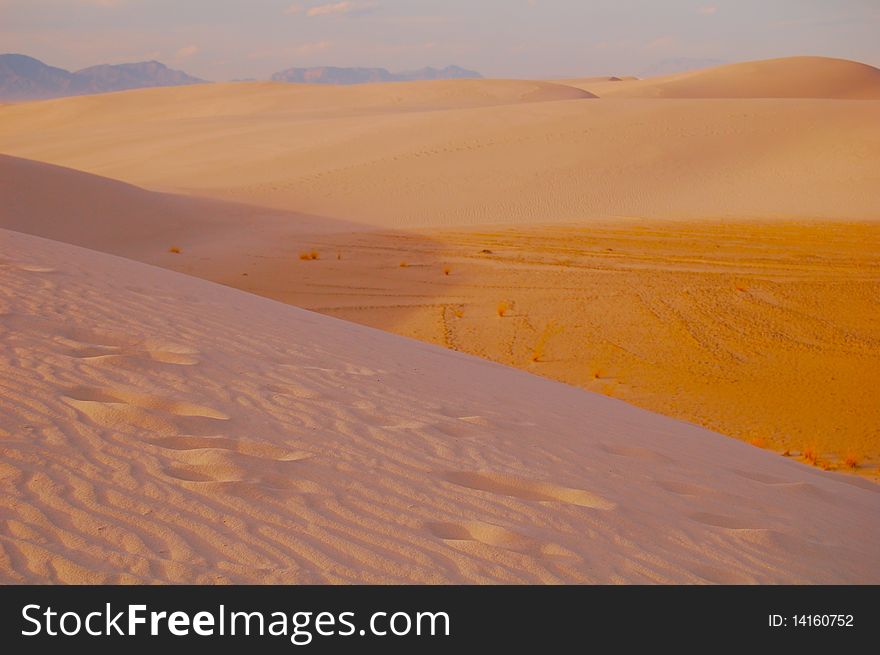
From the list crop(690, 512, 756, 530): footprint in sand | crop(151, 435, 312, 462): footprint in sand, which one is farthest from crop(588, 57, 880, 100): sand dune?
crop(151, 435, 312, 462): footprint in sand

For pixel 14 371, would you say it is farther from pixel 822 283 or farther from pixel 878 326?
pixel 822 283

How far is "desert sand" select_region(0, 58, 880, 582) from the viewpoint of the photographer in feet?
12.1

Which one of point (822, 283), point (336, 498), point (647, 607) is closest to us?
point (647, 607)

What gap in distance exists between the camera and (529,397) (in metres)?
6.64

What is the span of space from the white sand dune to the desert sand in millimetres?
18

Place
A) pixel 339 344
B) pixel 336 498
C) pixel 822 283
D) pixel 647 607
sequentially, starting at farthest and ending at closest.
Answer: pixel 822 283 → pixel 339 344 → pixel 336 498 → pixel 647 607

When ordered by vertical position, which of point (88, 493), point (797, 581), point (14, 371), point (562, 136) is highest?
point (562, 136)

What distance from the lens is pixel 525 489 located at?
14.7ft

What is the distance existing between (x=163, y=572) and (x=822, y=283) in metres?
13.1

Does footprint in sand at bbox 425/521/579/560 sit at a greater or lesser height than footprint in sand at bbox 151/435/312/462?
lesser

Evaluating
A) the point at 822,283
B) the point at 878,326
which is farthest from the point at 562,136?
the point at 878,326

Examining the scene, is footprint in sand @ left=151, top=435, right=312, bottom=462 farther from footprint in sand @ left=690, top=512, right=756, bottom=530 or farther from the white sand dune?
footprint in sand @ left=690, top=512, right=756, bottom=530

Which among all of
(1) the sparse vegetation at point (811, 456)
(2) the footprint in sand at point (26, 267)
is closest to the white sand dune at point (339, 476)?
(2) the footprint in sand at point (26, 267)

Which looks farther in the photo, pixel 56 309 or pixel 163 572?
pixel 56 309
